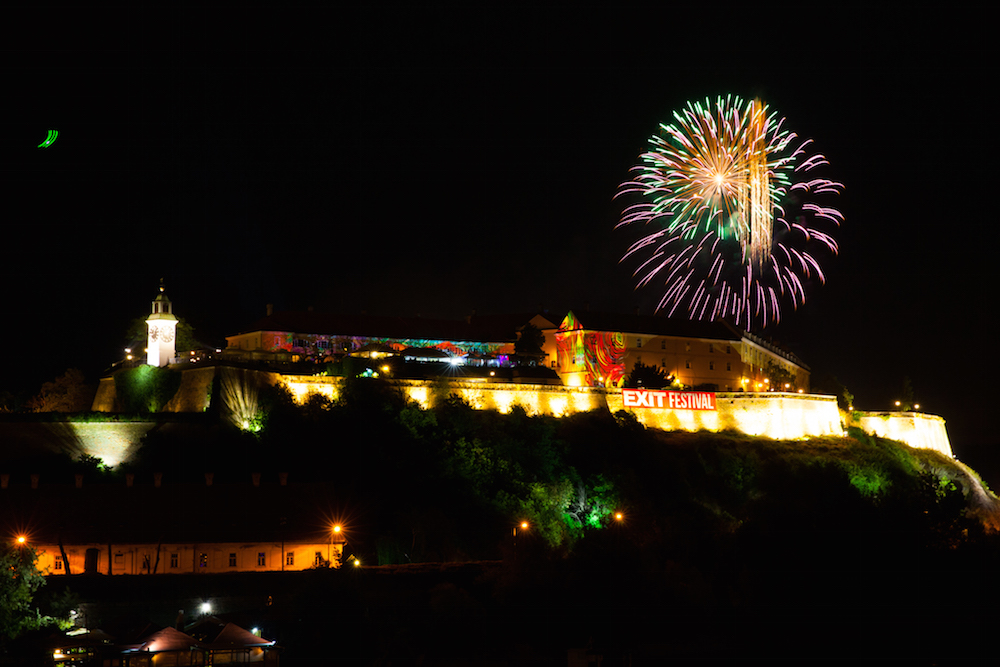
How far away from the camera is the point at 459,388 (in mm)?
62219

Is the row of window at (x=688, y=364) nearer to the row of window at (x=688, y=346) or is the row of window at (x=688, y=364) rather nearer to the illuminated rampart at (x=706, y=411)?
the row of window at (x=688, y=346)

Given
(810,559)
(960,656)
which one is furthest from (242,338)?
(960,656)

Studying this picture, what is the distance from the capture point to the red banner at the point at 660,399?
68.0m

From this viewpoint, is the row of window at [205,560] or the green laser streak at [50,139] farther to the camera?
the row of window at [205,560]

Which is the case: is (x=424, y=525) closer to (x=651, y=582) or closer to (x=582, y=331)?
(x=651, y=582)

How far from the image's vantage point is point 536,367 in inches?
2800

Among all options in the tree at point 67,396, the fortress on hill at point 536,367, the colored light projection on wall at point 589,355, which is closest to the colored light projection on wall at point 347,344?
the fortress on hill at point 536,367

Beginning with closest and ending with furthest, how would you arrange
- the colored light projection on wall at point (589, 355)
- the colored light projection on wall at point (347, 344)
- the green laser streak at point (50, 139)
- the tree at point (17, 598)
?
the green laser streak at point (50, 139)
the tree at point (17, 598)
the colored light projection on wall at point (347, 344)
the colored light projection on wall at point (589, 355)

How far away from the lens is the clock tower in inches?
2265

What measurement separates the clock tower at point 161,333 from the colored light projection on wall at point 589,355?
30194mm

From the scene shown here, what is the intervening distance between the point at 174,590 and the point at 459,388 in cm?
2620

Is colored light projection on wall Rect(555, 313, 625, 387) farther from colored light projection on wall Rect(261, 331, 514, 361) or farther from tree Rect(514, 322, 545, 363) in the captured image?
colored light projection on wall Rect(261, 331, 514, 361)

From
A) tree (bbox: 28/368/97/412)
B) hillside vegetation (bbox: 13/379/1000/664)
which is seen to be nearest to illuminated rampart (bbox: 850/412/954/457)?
hillside vegetation (bbox: 13/379/1000/664)

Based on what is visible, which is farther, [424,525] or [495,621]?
[424,525]
